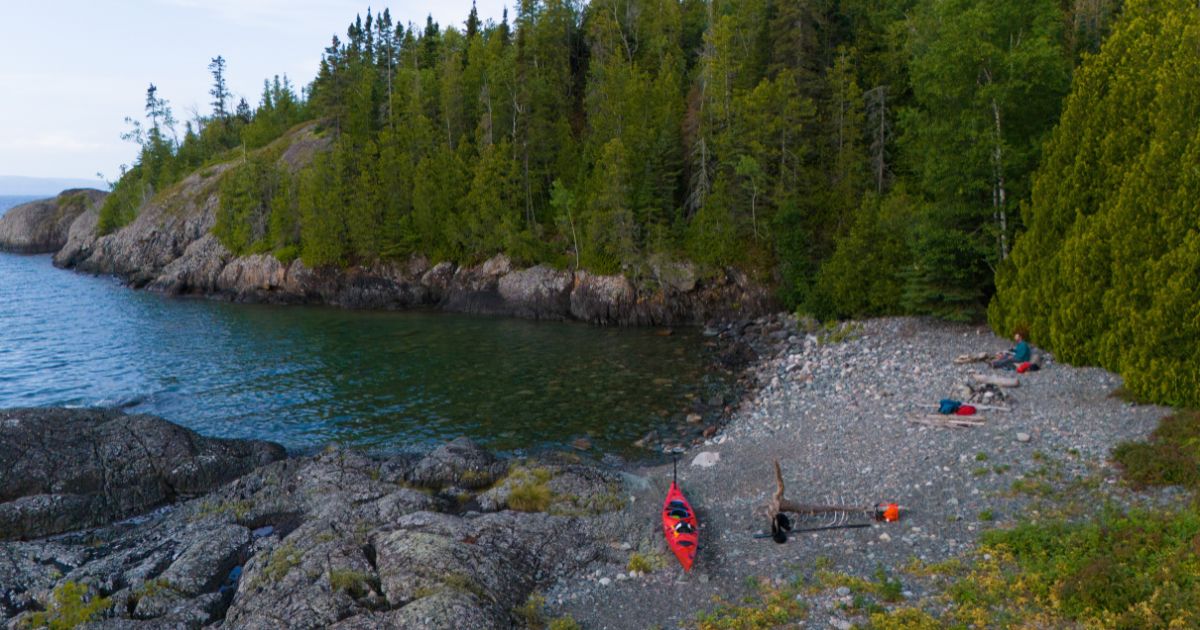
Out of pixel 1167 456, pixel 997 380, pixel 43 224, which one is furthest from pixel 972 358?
pixel 43 224

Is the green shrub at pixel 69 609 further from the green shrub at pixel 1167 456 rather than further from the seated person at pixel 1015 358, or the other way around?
the seated person at pixel 1015 358

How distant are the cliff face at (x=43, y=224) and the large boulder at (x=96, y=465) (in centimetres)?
13066

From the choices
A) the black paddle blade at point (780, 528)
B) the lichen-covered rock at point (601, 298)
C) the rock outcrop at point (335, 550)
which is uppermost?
the lichen-covered rock at point (601, 298)

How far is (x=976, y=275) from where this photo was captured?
121ft

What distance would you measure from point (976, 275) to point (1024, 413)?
17.3 meters

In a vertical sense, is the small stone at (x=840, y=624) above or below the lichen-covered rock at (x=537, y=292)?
below

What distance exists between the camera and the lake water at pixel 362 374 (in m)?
30.6

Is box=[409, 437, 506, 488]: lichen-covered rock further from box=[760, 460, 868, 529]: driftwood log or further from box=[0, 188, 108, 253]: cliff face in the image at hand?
box=[0, 188, 108, 253]: cliff face

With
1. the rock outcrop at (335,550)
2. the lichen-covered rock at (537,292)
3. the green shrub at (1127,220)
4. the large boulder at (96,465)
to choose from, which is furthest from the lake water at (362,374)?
the green shrub at (1127,220)

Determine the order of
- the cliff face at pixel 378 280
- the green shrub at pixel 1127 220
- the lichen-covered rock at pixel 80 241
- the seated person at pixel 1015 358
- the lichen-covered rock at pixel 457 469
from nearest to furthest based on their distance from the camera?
the green shrub at pixel 1127 220
the lichen-covered rock at pixel 457 469
the seated person at pixel 1015 358
the cliff face at pixel 378 280
the lichen-covered rock at pixel 80 241

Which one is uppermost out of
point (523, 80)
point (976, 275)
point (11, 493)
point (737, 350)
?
point (523, 80)

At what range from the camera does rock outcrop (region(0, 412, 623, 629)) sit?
1434cm

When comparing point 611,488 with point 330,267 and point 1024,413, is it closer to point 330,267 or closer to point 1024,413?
point 1024,413

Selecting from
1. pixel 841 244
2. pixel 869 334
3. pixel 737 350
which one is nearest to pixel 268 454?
pixel 737 350
